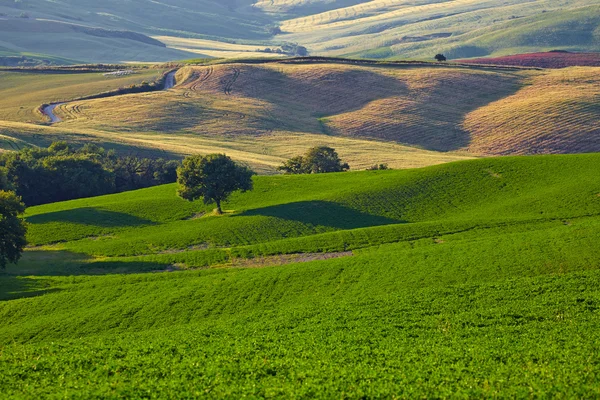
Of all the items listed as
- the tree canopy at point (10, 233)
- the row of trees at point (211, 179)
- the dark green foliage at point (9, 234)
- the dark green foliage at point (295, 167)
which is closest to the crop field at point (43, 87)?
the dark green foliage at point (295, 167)

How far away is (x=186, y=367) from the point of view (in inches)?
1145

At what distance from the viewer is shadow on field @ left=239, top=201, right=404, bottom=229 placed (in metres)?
68.3

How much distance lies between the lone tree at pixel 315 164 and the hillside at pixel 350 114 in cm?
391

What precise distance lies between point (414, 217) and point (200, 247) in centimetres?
2161

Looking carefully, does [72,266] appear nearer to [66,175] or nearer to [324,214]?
[324,214]

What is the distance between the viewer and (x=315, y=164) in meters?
102

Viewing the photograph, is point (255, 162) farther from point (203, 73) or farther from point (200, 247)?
point (203, 73)

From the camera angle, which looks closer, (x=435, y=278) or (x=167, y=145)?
(x=435, y=278)

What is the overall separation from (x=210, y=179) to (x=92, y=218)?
1281 cm

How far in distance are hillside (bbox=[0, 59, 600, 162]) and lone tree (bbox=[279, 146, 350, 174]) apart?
3906 mm

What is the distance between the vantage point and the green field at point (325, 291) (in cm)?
2750

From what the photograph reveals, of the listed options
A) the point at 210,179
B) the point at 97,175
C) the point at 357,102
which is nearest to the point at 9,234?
the point at 210,179

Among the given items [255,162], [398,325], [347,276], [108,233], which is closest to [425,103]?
[255,162]

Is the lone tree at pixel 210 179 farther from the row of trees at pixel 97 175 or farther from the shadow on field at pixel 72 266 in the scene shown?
the shadow on field at pixel 72 266
